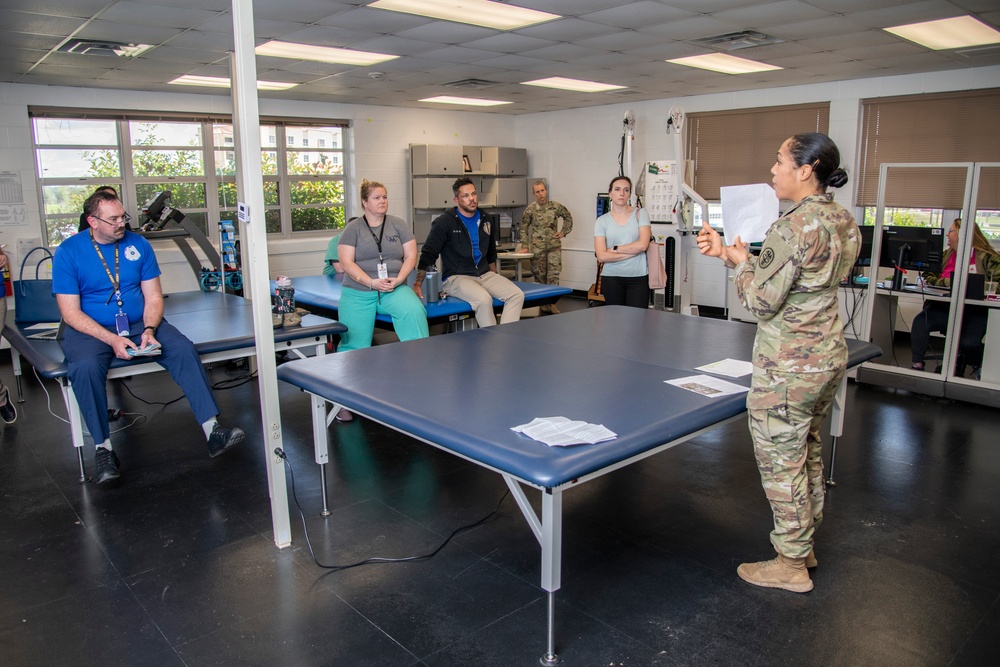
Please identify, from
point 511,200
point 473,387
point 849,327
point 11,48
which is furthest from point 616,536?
point 511,200

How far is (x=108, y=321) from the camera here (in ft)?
12.4

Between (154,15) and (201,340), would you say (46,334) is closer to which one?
(201,340)

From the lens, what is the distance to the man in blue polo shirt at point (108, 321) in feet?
11.6

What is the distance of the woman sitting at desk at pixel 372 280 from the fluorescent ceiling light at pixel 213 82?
110 inches

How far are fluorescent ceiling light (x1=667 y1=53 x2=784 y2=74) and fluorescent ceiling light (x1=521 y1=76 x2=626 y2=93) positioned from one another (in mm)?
1196

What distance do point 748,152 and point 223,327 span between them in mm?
5911

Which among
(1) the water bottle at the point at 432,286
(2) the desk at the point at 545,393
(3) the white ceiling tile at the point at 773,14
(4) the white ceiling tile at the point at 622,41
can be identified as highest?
(4) the white ceiling tile at the point at 622,41

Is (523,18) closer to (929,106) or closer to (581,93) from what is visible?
(581,93)

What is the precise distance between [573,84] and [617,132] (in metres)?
1.68

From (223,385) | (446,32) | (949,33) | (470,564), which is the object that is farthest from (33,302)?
(949,33)

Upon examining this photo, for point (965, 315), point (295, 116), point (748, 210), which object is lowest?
point (965, 315)

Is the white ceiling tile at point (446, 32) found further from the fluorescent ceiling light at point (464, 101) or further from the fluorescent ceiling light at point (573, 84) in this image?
the fluorescent ceiling light at point (464, 101)

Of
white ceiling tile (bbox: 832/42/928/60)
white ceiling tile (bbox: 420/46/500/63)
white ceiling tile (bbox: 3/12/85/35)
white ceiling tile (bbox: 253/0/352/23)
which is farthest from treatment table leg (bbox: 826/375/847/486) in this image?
white ceiling tile (bbox: 3/12/85/35)

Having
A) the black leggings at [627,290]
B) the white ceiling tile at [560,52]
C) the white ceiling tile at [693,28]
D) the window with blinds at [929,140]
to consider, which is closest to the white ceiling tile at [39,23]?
the white ceiling tile at [560,52]
